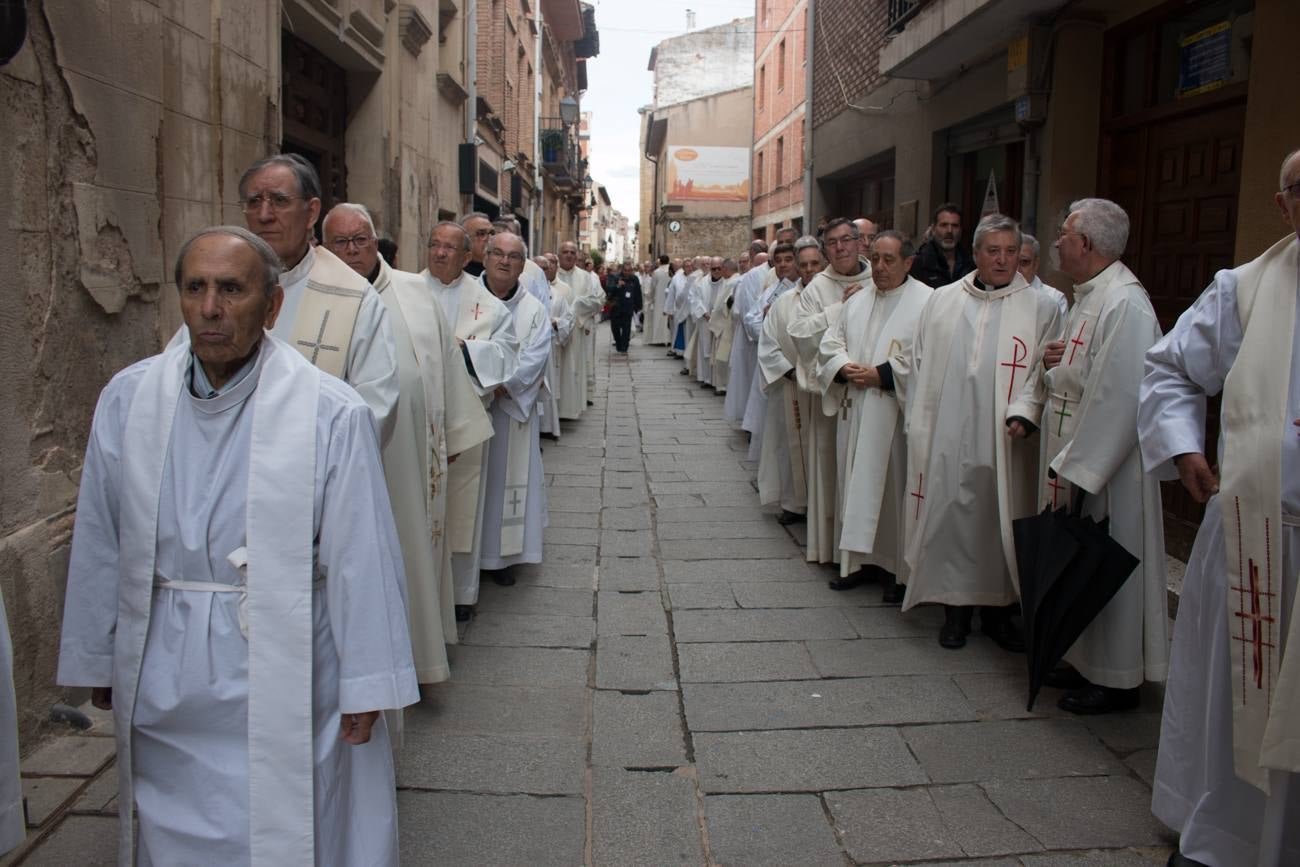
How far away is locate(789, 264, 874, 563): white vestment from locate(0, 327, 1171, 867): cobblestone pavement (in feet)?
0.81

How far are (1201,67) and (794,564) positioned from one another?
380cm

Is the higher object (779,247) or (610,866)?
(779,247)

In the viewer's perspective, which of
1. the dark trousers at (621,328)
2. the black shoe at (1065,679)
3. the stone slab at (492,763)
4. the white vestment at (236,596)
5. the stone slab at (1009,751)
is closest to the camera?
the white vestment at (236,596)

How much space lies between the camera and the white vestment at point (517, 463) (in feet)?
19.2

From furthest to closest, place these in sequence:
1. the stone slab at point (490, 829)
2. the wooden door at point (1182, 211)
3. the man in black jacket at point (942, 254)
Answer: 1. the man in black jacket at point (942, 254)
2. the wooden door at point (1182, 211)
3. the stone slab at point (490, 829)

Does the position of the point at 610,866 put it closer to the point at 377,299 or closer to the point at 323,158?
the point at 377,299

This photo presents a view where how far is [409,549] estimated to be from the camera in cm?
396

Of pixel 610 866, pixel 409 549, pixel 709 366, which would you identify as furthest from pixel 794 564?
pixel 709 366

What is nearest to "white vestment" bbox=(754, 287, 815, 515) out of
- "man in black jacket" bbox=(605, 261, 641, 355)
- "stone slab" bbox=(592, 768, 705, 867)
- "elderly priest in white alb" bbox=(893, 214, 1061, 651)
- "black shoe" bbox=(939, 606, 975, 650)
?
"elderly priest in white alb" bbox=(893, 214, 1061, 651)

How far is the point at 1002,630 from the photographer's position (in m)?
5.16

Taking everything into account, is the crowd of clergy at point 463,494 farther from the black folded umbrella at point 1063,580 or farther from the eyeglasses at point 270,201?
the black folded umbrella at point 1063,580

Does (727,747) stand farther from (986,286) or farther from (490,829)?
(986,286)

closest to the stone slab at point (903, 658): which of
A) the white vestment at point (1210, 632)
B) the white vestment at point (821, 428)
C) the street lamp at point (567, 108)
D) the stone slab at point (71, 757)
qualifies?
the white vestment at point (821, 428)

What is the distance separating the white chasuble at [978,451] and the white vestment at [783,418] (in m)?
1.83
